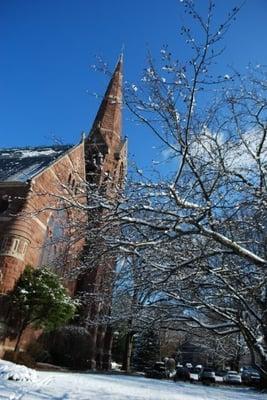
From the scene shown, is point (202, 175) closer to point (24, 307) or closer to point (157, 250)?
point (157, 250)

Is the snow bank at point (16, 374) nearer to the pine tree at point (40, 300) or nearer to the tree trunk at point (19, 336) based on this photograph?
the tree trunk at point (19, 336)

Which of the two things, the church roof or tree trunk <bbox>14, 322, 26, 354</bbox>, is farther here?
the church roof

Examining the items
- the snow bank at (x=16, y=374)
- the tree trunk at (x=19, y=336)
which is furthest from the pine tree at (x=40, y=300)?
the snow bank at (x=16, y=374)

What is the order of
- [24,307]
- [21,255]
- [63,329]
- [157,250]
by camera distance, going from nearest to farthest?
[157,250] → [24,307] → [21,255] → [63,329]

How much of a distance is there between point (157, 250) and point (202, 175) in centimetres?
176

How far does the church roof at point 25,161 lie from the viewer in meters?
25.3

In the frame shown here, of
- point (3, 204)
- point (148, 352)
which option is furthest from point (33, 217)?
point (148, 352)

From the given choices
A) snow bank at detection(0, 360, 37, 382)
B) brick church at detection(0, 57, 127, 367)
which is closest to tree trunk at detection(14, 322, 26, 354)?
brick church at detection(0, 57, 127, 367)

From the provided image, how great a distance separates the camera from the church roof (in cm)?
2528

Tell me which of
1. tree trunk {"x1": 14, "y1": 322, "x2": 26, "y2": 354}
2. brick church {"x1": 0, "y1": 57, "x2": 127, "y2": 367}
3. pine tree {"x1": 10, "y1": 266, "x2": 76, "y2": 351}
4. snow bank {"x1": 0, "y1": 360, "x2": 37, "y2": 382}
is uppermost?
brick church {"x1": 0, "y1": 57, "x2": 127, "y2": 367}

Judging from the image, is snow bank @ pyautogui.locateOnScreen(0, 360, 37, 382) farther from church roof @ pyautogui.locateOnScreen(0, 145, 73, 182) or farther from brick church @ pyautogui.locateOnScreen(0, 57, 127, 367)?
church roof @ pyautogui.locateOnScreen(0, 145, 73, 182)

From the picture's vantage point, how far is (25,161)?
27.9 meters

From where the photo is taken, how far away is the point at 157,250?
852 cm

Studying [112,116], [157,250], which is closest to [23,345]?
[157,250]
